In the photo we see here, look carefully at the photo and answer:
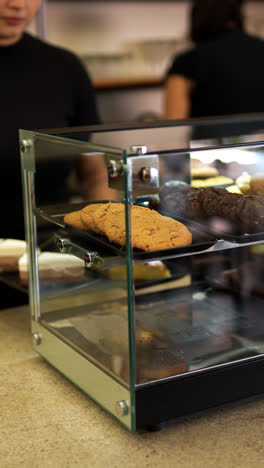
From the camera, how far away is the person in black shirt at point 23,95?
1.69 meters

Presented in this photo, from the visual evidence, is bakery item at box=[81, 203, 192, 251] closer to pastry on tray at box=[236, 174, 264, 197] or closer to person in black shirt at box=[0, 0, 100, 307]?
pastry on tray at box=[236, 174, 264, 197]

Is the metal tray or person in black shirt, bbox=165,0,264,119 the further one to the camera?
person in black shirt, bbox=165,0,264,119

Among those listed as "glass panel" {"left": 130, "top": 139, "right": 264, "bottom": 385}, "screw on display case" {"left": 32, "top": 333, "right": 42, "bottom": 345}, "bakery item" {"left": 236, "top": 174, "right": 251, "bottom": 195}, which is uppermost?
"bakery item" {"left": 236, "top": 174, "right": 251, "bottom": 195}

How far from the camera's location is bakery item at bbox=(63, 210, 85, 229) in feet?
3.39

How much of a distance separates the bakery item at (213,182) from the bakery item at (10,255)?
40 cm

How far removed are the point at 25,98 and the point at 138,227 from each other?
95cm

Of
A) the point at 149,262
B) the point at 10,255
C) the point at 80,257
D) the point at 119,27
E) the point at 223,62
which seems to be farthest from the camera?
the point at 119,27

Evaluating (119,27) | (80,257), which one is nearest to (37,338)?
(80,257)

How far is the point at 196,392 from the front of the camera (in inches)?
37.4

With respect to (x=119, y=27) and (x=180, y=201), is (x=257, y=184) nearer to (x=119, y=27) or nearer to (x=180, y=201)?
(x=180, y=201)

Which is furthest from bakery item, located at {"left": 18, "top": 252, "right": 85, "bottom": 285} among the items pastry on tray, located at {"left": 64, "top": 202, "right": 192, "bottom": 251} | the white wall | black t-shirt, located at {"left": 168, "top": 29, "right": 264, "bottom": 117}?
the white wall

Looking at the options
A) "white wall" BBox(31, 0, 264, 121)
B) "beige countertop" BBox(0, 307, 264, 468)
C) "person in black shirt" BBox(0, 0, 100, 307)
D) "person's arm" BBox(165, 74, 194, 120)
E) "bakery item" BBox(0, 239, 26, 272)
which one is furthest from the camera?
"white wall" BBox(31, 0, 264, 121)

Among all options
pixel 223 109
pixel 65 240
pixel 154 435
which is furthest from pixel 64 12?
pixel 154 435

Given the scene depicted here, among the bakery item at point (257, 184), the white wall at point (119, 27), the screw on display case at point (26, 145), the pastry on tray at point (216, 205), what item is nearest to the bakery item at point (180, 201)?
the pastry on tray at point (216, 205)
